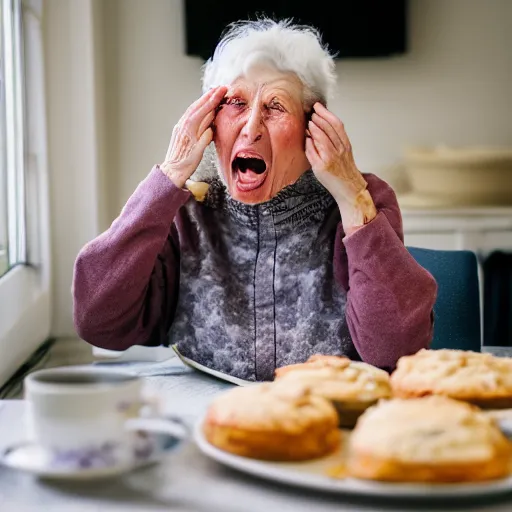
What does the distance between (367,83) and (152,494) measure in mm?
2797

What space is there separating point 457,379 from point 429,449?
224 millimetres

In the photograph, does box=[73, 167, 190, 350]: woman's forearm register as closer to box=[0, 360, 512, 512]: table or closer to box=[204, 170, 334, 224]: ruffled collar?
box=[204, 170, 334, 224]: ruffled collar

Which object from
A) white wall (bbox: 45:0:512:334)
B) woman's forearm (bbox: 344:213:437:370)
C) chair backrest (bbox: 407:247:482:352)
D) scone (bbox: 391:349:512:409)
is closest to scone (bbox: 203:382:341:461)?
scone (bbox: 391:349:512:409)

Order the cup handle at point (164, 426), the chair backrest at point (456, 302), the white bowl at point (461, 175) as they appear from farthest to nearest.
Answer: the white bowl at point (461, 175)
the chair backrest at point (456, 302)
the cup handle at point (164, 426)

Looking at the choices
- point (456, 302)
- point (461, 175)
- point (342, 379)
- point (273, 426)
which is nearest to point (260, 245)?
point (456, 302)

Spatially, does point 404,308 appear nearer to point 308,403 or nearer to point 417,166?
point 308,403

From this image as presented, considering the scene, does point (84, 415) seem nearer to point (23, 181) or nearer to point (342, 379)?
point (342, 379)

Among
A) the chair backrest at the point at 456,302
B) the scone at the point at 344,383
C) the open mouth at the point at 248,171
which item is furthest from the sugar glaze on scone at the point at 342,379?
the chair backrest at the point at 456,302

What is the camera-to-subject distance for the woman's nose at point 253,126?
1.53m

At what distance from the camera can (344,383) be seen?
0.89 meters

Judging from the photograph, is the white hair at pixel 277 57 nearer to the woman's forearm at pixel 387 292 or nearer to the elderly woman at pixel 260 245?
the elderly woman at pixel 260 245

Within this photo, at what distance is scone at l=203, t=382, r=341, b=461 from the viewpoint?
75 centimetres

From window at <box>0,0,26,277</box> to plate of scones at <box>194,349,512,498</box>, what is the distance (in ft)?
5.29

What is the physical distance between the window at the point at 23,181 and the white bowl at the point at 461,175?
138 cm
